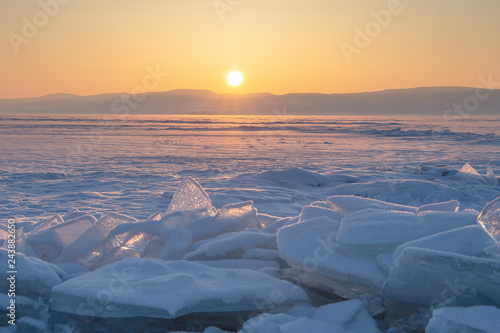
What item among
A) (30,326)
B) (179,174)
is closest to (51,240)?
(30,326)

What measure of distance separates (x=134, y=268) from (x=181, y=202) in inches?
47.3

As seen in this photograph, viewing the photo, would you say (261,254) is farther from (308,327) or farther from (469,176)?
(469,176)

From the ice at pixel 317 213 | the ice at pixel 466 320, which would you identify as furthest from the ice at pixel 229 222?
the ice at pixel 466 320

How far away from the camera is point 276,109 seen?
367 ft

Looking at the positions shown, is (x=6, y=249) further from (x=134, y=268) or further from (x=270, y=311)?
(x=270, y=311)

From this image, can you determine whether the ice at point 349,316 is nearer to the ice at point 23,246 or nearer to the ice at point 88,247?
the ice at point 88,247

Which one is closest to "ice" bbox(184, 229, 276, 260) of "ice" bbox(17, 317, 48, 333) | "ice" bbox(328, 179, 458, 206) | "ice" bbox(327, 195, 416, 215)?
"ice" bbox(327, 195, 416, 215)

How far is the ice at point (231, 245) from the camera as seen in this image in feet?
9.84

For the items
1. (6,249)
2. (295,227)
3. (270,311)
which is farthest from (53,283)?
(295,227)

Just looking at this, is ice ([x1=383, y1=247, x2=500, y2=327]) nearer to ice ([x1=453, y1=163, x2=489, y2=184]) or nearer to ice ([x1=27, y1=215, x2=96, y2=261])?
ice ([x1=27, y1=215, x2=96, y2=261])

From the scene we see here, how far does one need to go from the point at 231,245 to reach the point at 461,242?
1.43 metres

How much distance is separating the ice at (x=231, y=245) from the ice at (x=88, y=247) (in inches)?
25.9

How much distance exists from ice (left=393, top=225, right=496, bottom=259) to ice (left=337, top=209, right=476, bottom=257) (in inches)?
5.6

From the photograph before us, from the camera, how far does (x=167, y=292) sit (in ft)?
7.76
